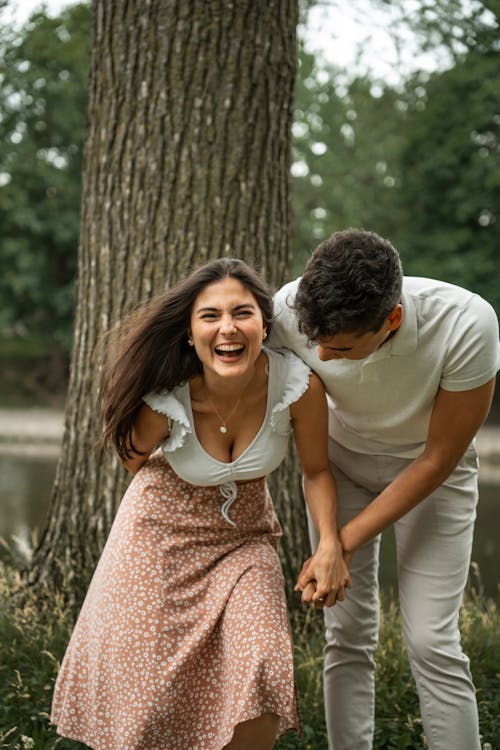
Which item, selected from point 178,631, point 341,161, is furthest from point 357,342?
point 341,161

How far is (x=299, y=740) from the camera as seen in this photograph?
3695 millimetres

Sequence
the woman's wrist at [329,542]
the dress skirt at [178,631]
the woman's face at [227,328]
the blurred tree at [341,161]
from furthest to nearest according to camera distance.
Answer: the blurred tree at [341,161], the woman's wrist at [329,542], the woman's face at [227,328], the dress skirt at [178,631]

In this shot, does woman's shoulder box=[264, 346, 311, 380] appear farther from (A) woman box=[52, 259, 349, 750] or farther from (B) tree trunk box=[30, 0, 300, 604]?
(B) tree trunk box=[30, 0, 300, 604]

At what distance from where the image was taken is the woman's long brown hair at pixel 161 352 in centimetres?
305

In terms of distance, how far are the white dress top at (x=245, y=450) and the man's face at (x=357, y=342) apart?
0.18 m

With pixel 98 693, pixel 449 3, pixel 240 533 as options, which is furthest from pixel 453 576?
pixel 449 3

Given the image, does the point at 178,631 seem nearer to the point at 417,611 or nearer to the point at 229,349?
the point at 417,611

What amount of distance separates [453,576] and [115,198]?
255 centimetres

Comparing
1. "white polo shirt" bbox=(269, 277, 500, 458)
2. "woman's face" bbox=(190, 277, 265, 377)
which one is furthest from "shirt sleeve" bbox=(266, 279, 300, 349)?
"woman's face" bbox=(190, 277, 265, 377)

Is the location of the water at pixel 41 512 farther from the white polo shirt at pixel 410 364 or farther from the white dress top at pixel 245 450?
the white dress top at pixel 245 450

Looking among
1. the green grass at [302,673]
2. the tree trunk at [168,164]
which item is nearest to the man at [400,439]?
the green grass at [302,673]

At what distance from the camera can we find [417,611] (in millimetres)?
3066

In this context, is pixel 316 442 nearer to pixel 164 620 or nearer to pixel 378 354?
pixel 378 354

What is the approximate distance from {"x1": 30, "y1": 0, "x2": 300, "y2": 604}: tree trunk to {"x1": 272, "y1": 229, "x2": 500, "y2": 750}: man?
140cm
